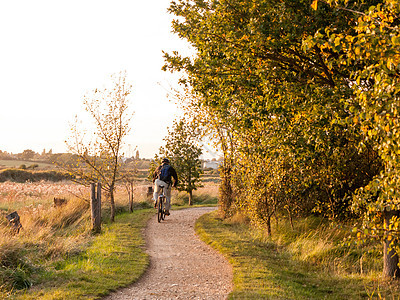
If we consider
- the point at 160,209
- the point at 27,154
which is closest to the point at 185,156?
the point at 160,209

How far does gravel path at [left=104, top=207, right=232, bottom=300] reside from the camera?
746 cm

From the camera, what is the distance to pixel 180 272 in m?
9.15

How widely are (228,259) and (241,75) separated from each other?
491 centimetres

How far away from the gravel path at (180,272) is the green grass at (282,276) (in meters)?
0.35

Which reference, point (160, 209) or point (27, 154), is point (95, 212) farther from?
point (27, 154)

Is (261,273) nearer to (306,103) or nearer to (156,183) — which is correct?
(306,103)

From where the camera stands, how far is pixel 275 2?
9.05 meters

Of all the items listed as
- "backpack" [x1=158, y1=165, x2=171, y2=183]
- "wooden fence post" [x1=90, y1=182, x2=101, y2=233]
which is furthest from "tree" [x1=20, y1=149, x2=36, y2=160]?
"backpack" [x1=158, y1=165, x2=171, y2=183]

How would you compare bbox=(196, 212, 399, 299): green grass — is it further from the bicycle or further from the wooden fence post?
the wooden fence post

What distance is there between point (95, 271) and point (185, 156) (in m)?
21.0

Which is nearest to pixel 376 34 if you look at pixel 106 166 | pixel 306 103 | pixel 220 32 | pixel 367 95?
pixel 367 95

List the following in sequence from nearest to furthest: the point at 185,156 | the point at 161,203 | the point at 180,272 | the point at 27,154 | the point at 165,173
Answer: the point at 180,272 → the point at 165,173 → the point at 161,203 → the point at 185,156 → the point at 27,154

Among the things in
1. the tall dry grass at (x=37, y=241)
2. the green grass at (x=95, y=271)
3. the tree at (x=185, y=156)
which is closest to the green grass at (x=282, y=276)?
the green grass at (x=95, y=271)

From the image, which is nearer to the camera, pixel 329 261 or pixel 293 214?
pixel 329 261
